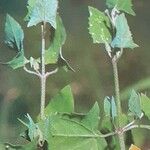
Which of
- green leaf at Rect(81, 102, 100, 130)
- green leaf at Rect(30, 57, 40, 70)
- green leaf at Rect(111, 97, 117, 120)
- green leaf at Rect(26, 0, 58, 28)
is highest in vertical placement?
green leaf at Rect(26, 0, 58, 28)

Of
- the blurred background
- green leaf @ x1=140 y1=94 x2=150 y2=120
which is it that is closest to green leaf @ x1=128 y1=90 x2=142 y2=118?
green leaf @ x1=140 y1=94 x2=150 y2=120

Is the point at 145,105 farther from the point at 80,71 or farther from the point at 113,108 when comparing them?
the point at 80,71

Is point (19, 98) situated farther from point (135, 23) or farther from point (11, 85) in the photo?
point (135, 23)

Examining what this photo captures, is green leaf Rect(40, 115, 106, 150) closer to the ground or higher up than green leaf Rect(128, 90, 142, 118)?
closer to the ground

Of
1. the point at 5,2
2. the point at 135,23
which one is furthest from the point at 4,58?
the point at 135,23

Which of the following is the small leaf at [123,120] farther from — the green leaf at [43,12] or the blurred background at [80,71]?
the blurred background at [80,71]

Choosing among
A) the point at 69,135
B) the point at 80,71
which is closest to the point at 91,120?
the point at 69,135

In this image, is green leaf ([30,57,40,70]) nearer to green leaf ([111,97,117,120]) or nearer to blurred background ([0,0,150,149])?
green leaf ([111,97,117,120])
